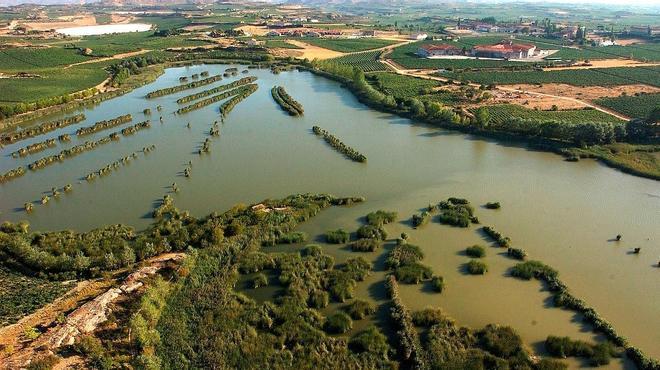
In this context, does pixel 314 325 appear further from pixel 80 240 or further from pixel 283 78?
pixel 283 78

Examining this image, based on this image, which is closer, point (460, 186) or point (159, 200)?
point (159, 200)

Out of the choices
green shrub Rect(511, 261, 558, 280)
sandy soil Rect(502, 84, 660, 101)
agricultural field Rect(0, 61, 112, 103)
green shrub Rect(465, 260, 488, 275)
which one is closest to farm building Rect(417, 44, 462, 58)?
sandy soil Rect(502, 84, 660, 101)

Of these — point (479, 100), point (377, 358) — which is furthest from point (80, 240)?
point (479, 100)

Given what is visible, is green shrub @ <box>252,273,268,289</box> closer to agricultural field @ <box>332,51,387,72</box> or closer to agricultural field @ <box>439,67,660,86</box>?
agricultural field @ <box>439,67,660,86</box>

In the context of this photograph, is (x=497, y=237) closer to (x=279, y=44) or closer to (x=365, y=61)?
(x=365, y=61)

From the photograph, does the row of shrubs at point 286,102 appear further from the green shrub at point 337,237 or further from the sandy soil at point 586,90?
the sandy soil at point 586,90

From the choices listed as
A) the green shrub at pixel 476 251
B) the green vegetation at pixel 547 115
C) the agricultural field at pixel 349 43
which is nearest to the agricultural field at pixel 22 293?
the green shrub at pixel 476 251

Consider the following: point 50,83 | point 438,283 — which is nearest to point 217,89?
point 50,83
